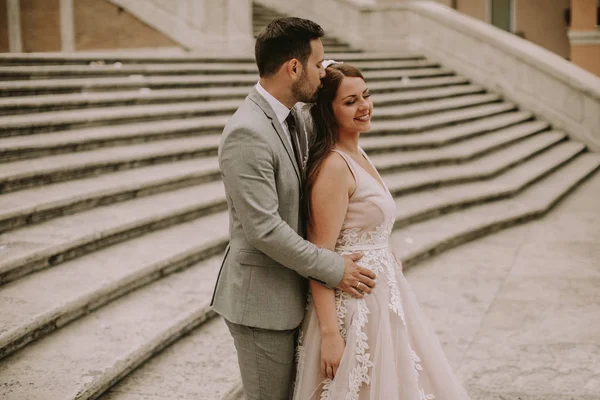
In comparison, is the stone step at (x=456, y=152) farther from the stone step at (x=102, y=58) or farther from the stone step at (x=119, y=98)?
the stone step at (x=102, y=58)

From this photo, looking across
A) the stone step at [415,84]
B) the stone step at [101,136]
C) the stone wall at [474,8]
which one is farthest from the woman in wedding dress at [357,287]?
the stone wall at [474,8]

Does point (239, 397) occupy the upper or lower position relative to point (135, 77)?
lower

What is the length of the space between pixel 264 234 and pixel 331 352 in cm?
56

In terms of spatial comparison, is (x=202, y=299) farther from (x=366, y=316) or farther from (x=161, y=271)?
(x=366, y=316)

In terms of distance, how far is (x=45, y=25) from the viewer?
12.4 metres

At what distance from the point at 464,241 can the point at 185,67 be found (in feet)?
14.3

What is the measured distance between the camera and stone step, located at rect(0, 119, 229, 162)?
589 cm

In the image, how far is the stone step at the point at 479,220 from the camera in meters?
6.50

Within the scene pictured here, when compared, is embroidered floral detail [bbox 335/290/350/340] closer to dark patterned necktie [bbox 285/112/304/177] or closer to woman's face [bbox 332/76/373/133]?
dark patterned necktie [bbox 285/112/304/177]

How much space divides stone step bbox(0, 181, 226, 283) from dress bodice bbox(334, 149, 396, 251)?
2404 mm

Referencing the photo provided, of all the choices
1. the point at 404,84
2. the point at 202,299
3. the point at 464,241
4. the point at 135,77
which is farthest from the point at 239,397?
the point at 404,84

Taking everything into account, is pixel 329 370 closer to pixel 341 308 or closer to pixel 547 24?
pixel 341 308

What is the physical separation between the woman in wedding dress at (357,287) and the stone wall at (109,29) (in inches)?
405

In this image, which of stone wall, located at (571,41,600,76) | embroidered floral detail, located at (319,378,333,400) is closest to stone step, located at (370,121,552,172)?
embroidered floral detail, located at (319,378,333,400)
